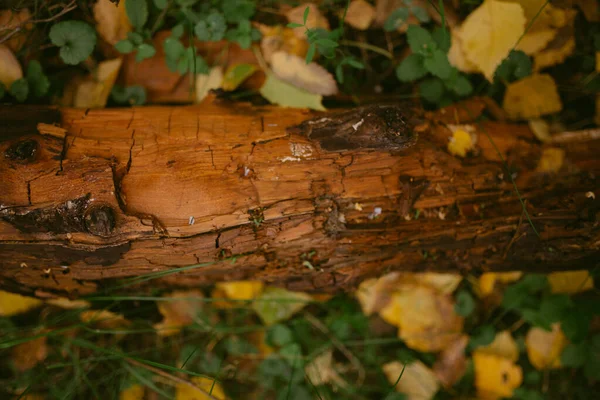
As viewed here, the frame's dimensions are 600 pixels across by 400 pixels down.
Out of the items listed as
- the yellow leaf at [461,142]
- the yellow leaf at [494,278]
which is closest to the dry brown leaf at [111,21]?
the yellow leaf at [461,142]

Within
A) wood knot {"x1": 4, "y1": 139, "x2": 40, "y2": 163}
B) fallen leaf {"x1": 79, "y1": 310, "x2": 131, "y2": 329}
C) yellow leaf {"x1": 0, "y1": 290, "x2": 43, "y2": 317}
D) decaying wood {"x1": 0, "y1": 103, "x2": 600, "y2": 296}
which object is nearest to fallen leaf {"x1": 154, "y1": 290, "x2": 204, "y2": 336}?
fallen leaf {"x1": 79, "y1": 310, "x2": 131, "y2": 329}

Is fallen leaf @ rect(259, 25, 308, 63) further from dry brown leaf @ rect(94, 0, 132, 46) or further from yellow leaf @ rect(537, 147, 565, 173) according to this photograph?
yellow leaf @ rect(537, 147, 565, 173)

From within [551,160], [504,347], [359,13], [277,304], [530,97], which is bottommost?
[504,347]

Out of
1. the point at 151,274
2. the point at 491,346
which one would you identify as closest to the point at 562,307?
the point at 491,346

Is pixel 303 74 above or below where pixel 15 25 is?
below

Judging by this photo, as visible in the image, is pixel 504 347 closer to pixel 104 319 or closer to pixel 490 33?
pixel 490 33

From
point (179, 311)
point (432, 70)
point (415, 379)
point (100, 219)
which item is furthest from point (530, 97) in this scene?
point (179, 311)

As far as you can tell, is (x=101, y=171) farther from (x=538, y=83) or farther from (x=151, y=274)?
(x=538, y=83)
